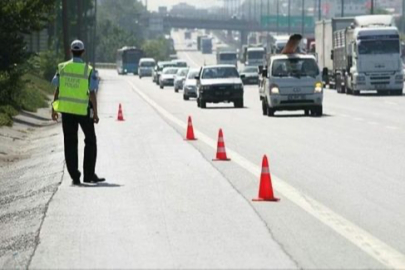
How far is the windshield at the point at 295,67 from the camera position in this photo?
42438mm

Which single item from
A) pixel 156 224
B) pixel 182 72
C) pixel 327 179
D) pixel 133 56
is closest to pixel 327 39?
pixel 182 72

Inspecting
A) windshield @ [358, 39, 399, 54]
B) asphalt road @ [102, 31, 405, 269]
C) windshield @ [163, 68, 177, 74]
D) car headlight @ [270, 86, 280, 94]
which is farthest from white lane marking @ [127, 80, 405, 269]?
windshield @ [163, 68, 177, 74]

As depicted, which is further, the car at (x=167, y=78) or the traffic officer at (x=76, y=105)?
the car at (x=167, y=78)

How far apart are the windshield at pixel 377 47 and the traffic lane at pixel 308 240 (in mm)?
43791

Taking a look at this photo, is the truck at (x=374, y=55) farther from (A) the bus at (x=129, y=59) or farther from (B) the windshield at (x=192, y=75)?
(A) the bus at (x=129, y=59)

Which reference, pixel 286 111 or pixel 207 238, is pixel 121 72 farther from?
pixel 207 238

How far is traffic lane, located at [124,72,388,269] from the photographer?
10695mm

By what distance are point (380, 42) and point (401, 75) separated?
196 centimetres

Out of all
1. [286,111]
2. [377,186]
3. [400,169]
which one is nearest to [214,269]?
[377,186]

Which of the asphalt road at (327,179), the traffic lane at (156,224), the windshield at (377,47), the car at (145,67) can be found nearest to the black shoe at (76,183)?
the traffic lane at (156,224)

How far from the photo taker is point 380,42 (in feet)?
197

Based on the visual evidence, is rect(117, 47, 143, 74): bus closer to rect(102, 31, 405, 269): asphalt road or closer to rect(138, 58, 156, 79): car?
rect(138, 58, 156, 79): car

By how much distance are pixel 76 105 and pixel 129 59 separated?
13596cm

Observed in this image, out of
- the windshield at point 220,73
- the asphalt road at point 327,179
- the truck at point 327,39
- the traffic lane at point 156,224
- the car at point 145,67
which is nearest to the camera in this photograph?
the traffic lane at point 156,224
